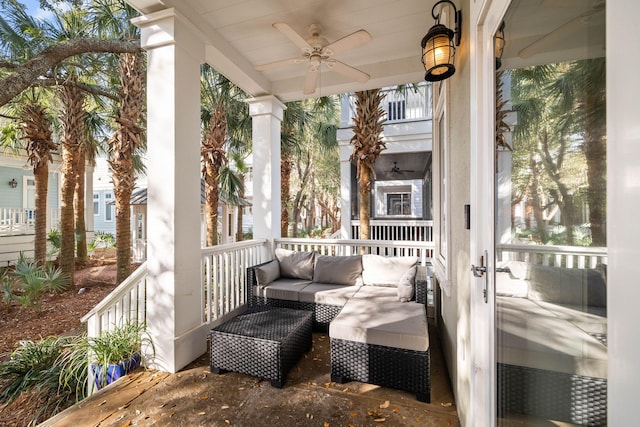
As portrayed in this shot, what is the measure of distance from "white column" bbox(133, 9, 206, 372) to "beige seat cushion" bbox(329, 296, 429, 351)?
1.50 metres

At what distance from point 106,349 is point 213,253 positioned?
134 centimetres

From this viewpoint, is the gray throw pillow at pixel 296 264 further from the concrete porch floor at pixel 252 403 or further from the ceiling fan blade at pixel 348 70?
the ceiling fan blade at pixel 348 70

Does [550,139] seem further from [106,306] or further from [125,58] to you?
[125,58]

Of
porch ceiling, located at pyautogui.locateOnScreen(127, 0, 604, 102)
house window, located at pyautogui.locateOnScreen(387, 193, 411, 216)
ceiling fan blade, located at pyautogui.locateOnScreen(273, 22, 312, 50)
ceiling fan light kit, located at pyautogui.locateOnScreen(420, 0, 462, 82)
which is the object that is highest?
porch ceiling, located at pyautogui.locateOnScreen(127, 0, 604, 102)

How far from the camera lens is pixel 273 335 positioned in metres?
2.47

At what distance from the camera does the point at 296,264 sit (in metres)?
4.16

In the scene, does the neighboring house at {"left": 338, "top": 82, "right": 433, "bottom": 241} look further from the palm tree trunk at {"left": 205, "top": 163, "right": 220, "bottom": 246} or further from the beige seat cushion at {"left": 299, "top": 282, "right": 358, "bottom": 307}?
the beige seat cushion at {"left": 299, "top": 282, "right": 358, "bottom": 307}

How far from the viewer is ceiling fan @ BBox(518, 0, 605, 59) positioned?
0.74 metres

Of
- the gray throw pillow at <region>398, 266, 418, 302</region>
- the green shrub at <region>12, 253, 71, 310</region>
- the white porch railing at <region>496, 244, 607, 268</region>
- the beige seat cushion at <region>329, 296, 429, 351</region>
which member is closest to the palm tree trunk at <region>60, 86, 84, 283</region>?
the green shrub at <region>12, 253, 71, 310</region>

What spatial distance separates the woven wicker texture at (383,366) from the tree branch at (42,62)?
190 inches

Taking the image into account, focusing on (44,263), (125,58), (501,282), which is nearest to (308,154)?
(125,58)

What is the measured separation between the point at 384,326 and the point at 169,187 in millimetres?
2331

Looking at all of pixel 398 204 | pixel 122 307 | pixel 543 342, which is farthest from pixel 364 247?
pixel 398 204

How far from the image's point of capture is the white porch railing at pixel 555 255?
0.73 meters
